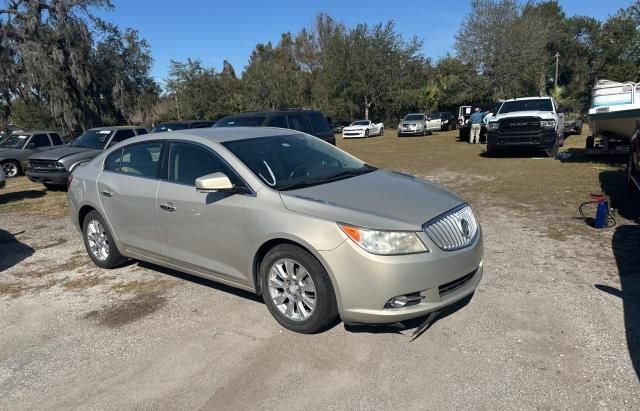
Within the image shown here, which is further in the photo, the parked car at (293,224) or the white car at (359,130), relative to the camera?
the white car at (359,130)

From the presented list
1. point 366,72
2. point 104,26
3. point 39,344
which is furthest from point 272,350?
point 366,72

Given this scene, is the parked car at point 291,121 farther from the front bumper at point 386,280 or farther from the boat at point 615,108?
the front bumper at point 386,280

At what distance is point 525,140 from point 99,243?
44.5 feet

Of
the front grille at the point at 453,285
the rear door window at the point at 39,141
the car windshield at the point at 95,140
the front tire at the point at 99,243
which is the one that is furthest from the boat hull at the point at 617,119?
the rear door window at the point at 39,141

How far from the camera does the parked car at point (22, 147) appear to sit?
15141 millimetres

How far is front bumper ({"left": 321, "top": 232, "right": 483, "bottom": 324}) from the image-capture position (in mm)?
3268

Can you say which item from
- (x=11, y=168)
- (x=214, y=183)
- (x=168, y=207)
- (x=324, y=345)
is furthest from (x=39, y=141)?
(x=324, y=345)

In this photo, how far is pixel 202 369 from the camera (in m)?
3.40

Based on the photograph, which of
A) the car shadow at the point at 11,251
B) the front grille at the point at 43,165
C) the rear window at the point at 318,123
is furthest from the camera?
the rear window at the point at 318,123

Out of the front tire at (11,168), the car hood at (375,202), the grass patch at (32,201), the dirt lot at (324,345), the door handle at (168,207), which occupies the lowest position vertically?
the dirt lot at (324,345)

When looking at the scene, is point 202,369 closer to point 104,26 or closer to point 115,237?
point 115,237

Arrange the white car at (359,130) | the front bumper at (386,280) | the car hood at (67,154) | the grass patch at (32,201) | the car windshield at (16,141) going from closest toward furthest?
the front bumper at (386,280), the grass patch at (32,201), the car hood at (67,154), the car windshield at (16,141), the white car at (359,130)

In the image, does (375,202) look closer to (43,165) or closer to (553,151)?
(43,165)

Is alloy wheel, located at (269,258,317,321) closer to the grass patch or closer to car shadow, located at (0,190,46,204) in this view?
the grass patch
